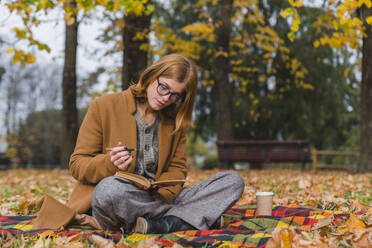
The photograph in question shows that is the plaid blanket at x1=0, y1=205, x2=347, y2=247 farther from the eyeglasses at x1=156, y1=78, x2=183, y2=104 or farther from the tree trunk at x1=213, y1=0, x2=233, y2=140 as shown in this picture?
the tree trunk at x1=213, y1=0, x2=233, y2=140

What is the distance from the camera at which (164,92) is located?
8.80 feet

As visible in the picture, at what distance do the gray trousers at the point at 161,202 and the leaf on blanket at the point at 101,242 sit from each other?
1.08 feet

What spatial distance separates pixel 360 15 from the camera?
678cm

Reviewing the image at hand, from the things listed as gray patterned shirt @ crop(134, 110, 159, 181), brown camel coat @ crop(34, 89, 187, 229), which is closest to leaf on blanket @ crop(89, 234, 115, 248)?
brown camel coat @ crop(34, 89, 187, 229)

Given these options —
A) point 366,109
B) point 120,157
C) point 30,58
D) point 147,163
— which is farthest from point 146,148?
point 366,109

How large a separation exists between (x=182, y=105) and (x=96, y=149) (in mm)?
670

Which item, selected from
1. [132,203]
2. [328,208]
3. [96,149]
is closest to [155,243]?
[132,203]

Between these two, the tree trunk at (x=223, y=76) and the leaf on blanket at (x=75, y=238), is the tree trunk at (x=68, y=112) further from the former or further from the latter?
the leaf on blanket at (x=75, y=238)

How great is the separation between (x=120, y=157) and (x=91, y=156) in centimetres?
41

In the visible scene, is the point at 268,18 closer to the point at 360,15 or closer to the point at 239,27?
the point at 239,27

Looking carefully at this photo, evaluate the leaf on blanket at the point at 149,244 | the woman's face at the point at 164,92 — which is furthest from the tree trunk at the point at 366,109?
the leaf on blanket at the point at 149,244

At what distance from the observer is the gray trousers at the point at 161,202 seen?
2395 millimetres

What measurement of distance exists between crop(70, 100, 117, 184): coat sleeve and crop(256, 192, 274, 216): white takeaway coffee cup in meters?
1.08

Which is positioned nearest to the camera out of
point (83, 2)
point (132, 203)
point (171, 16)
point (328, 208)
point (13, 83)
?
point (132, 203)
